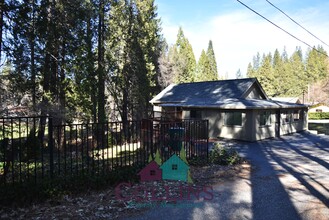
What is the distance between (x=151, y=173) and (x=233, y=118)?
1044 centimetres

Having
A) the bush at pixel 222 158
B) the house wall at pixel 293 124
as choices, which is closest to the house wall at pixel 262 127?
the house wall at pixel 293 124

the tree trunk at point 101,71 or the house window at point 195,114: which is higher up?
the tree trunk at point 101,71

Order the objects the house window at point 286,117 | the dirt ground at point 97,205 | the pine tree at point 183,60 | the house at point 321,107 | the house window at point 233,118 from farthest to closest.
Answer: the house at point 321,107
the pine tree at point 183,60
the house window at point 286,117
the house window at point 233,118
the dirt ground at point 97,205

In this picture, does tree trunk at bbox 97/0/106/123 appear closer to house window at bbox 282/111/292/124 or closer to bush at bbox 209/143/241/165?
bush at bbox 209/143/241/165

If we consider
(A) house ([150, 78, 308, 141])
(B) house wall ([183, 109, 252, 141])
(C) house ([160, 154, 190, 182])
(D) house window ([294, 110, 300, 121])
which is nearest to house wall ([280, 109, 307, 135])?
(A) house ([150, 78, 308, 141])

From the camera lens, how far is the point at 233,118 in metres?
15.5

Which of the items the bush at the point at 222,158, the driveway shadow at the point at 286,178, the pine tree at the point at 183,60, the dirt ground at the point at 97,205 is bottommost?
the driveway shadow at the point at 286,178

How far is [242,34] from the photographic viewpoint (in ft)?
42.7

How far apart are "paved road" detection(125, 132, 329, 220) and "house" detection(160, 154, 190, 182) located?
0.90m

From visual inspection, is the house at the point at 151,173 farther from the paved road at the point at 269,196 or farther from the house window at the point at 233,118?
the house window at the point at 233,118

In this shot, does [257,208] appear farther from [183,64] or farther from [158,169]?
[183,64]

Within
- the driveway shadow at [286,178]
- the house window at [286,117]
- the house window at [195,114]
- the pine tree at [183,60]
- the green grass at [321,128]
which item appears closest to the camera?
the driveway shadow at [286,178]

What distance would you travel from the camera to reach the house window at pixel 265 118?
50.9 ft

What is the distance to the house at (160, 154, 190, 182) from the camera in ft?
20.9
